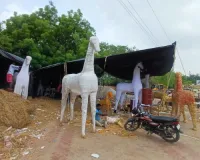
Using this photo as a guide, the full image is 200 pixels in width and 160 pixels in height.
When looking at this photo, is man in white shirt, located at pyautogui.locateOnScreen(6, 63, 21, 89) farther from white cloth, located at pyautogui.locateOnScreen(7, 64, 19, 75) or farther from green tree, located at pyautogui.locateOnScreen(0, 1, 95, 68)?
green tree, located at pyautogui.locateOnScreen(0, 1, 95, 68)

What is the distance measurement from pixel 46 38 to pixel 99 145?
10837 millimetres

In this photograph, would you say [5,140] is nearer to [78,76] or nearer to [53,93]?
[78,76]

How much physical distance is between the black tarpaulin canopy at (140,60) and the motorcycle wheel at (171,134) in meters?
2.41

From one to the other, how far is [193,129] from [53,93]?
7783mm

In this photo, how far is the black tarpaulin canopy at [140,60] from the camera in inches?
279

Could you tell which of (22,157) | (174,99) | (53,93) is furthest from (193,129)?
(53,93)

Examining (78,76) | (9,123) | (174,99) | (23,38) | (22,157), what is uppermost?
(23,38)

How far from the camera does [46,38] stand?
14484 mm

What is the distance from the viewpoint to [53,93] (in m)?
12.9

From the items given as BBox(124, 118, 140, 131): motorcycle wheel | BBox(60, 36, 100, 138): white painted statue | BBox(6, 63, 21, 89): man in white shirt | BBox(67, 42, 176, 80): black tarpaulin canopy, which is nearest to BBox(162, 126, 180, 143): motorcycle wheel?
BBox(124, 118, 140, 131): motorcycle wheel

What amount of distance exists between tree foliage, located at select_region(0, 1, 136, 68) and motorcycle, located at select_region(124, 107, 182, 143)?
26.9 ft

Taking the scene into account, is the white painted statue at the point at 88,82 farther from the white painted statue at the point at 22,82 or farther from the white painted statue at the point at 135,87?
the white painted statue at the point at 22,82

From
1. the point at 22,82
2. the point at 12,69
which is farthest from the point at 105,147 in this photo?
the point at 12,69

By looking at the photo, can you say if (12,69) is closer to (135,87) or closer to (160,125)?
(135,87)
